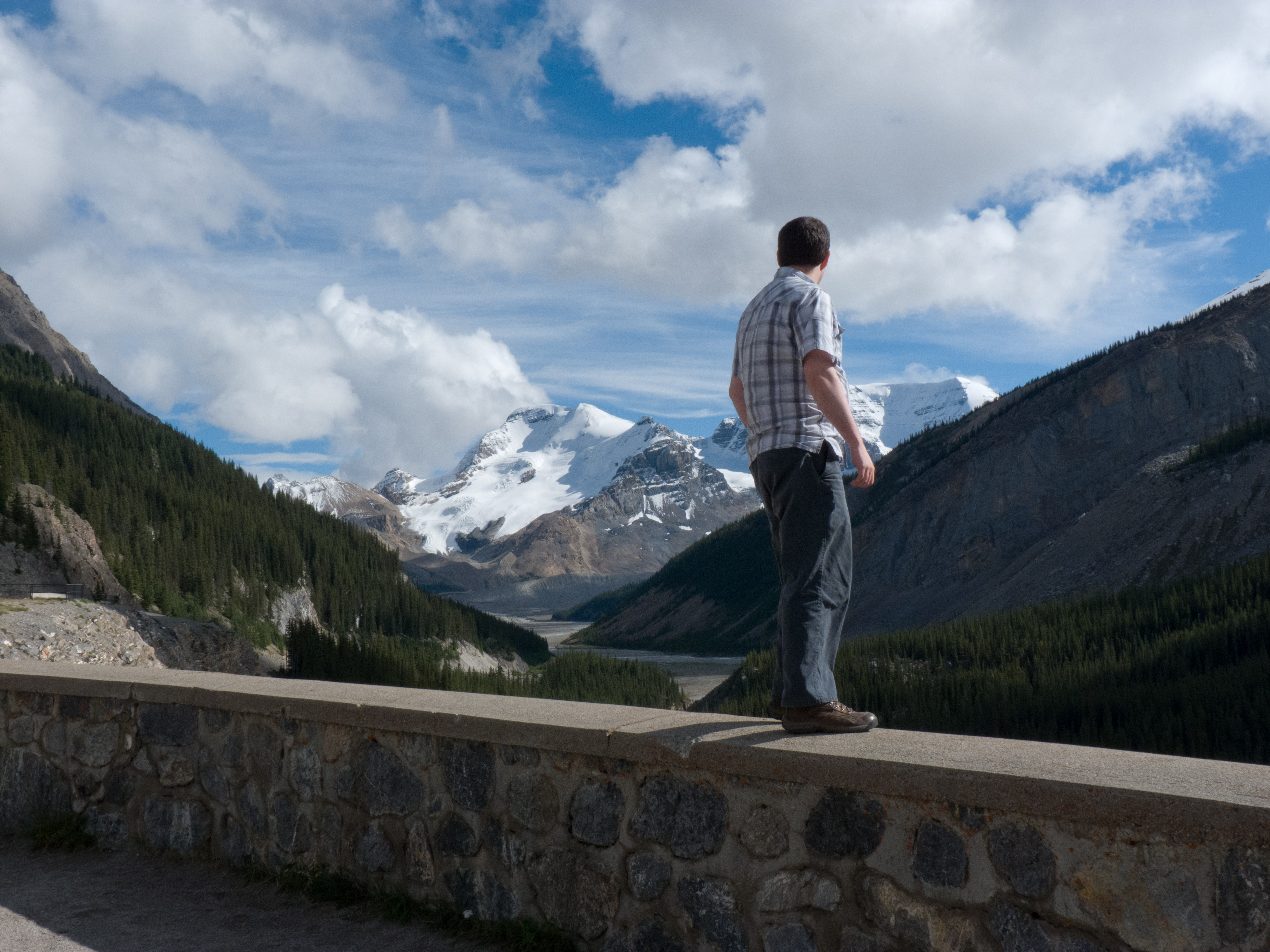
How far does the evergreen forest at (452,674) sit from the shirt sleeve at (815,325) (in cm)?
3030

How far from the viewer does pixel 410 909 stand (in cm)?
479

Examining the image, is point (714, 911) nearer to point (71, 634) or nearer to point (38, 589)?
point (71, 634)

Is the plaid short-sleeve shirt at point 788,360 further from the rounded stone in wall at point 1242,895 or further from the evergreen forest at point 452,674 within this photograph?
the evergreen forest at point 452,674

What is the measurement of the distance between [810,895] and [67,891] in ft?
14.2

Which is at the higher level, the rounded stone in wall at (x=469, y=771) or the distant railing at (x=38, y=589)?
the distant railing at (x=38, y=589)

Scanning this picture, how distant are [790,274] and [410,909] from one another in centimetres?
373

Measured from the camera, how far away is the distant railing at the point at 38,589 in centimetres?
2598

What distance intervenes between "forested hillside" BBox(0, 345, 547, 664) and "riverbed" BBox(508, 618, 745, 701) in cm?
1154

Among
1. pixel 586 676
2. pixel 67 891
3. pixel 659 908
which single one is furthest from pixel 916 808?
pixel 586 676

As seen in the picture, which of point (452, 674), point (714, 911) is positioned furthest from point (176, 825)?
point (452, 674)

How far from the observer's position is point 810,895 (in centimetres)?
370

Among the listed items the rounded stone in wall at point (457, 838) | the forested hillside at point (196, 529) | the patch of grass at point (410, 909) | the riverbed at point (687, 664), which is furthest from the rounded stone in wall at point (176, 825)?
the forested hillside at point (196, 529)

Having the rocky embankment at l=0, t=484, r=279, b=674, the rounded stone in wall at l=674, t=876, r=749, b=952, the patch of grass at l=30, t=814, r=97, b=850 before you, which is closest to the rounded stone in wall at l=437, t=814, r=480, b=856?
the rounded stone in wall at l=674, t=876, r=749, b=952

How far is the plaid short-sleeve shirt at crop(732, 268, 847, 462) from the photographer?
13.3 ft
